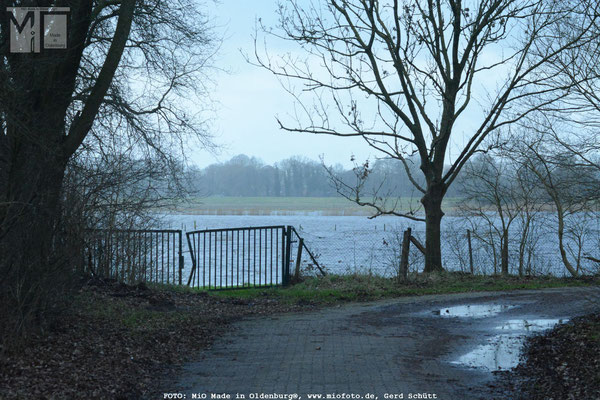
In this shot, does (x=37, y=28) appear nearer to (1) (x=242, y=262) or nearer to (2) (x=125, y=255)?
(2) (x=125, y=255)

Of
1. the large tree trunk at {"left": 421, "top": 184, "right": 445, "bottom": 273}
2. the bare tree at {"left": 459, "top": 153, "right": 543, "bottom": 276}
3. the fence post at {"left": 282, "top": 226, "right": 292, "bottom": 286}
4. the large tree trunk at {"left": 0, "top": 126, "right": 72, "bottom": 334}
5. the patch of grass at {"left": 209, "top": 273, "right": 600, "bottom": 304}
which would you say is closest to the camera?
the large tree trunk at {"left": 0, "top": 126, "right": 72, "bottom": 334}

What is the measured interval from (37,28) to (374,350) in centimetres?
634

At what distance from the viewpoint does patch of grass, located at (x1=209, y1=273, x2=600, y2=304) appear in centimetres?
1462

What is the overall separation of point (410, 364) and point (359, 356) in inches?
28.2

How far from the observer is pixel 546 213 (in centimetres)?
2342

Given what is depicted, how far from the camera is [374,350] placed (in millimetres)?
8625

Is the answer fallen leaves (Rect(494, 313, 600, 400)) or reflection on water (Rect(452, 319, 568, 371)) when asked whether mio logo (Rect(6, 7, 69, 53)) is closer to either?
reflection on water (Rect(452, 319, 568, 371))

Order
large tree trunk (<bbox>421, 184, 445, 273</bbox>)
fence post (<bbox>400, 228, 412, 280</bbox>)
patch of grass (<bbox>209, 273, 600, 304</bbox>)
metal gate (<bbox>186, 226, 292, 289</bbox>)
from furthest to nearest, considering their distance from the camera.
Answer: large tree trunk (<bbox>421, 184, 445, 273</bbox>)
metal gate (<bbox>186, 226, 292, 289</bbox>)
fence post (<bbox>400, 228, 412, 280</bbox>)
patch of grass (<bbox>209, 273, 600, 304</bbox>)

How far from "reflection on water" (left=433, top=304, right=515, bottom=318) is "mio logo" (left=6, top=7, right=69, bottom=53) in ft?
26.5

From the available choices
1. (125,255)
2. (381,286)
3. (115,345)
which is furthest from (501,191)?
(115,345)

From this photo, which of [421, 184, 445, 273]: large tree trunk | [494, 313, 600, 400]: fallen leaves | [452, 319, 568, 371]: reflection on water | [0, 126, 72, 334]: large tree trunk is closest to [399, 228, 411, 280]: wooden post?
[421, 184, 445, 273]: large tree trunk

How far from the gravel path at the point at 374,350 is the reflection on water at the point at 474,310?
0.06 ft

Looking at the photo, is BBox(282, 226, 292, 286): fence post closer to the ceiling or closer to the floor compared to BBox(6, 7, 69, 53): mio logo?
closer to the floor

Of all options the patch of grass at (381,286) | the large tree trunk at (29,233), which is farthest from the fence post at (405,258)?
the large tree trunk at (29,233)
